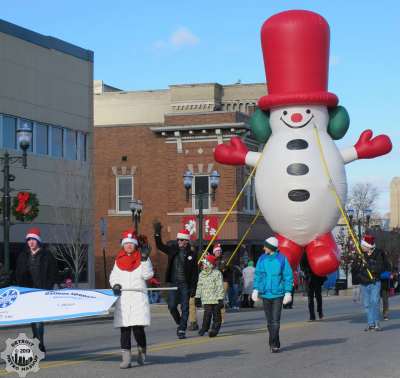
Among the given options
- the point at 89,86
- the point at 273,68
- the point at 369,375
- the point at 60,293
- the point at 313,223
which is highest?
the point at 89,86

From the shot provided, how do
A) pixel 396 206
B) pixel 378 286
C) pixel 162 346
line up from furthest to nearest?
1. pixel 396 206
2. pixel 378 286
3. pixel 162 346

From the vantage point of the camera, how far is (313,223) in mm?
18234

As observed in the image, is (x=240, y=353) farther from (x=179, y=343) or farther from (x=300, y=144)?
(x=300, y=144)

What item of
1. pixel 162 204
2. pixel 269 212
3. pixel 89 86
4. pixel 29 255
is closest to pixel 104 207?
pixel 162 204

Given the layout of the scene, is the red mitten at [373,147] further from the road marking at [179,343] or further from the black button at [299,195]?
the road marking at [179,343]

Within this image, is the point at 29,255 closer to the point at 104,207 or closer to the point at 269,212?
the point at 269,212

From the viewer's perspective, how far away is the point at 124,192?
50.5 meters

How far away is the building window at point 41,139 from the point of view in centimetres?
3641

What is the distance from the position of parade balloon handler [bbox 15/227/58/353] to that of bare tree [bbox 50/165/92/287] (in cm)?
2288

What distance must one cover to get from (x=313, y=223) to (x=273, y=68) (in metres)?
3.00

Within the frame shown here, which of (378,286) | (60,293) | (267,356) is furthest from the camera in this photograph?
(378,286)

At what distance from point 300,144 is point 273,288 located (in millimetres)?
4678

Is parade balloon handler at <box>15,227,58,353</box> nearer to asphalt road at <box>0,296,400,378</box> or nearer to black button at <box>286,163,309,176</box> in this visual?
asphalt road at <box>0,296,400,378</box>

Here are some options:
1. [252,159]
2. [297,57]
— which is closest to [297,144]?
[252,159]
